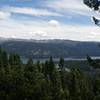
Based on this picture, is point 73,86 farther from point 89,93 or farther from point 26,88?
point 26,88

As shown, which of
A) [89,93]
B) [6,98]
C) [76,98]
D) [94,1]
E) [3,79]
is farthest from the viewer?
[89,93]

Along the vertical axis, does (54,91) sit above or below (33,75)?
below

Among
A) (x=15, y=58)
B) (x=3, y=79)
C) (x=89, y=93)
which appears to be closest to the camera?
(x=3, y=79)

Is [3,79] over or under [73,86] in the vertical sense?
over

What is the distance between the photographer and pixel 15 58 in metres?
150

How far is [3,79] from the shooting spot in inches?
3752

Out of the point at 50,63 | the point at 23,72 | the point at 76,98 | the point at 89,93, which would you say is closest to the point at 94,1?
the point at 23,72

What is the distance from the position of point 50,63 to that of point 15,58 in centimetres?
1793

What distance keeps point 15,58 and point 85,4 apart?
122 meters

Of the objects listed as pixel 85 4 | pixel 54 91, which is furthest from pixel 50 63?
pixel 85 4

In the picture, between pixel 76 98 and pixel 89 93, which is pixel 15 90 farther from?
pixel 89 93

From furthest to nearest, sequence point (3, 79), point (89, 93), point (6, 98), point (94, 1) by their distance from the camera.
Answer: point (89, 93), point (3, 79), point (6, 98), point (94, 1)

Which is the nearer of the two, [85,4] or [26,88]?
[85,4]

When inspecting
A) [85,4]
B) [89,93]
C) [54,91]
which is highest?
[85,4]
